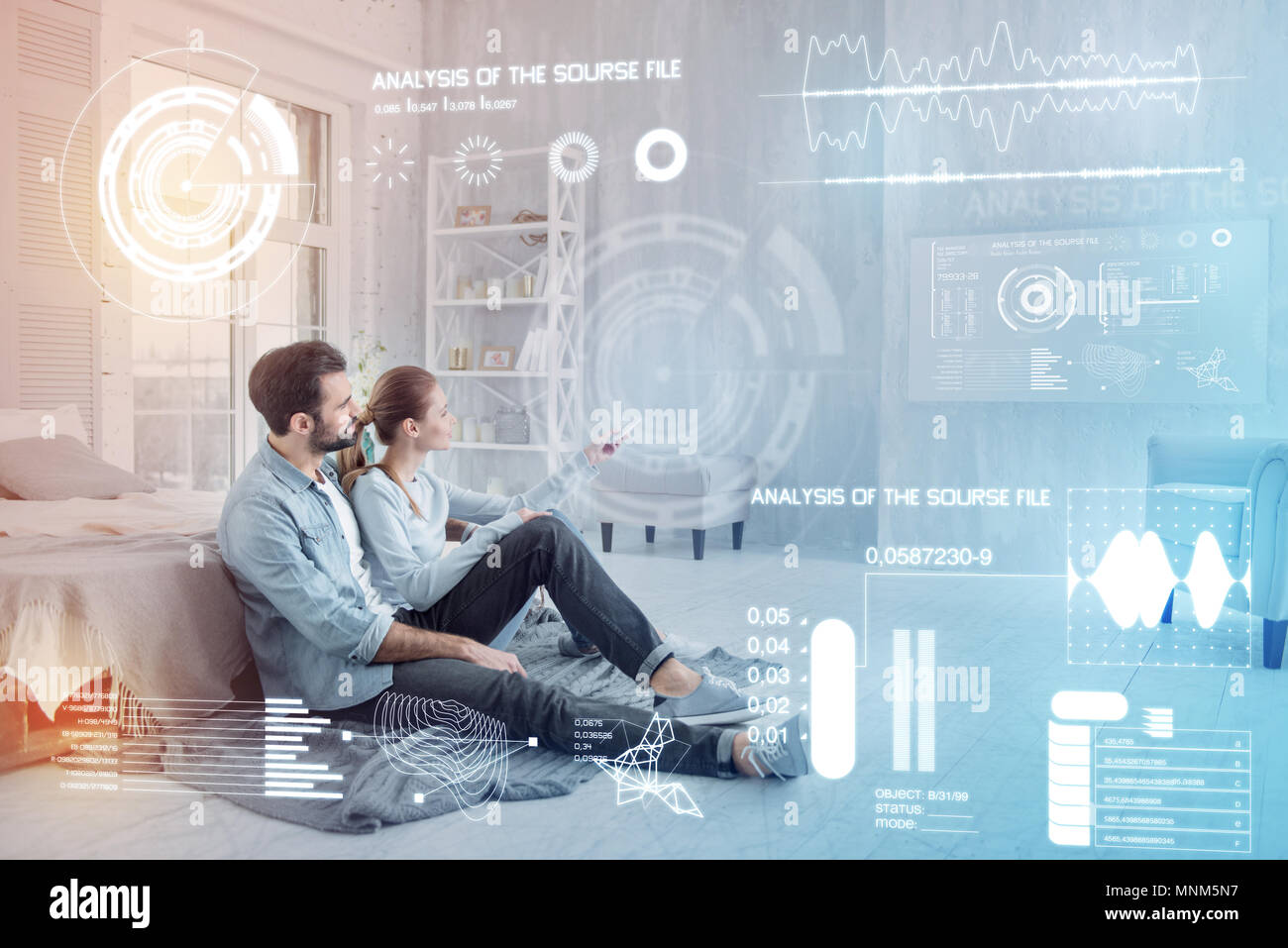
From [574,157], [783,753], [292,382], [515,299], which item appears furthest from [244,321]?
[783,753]

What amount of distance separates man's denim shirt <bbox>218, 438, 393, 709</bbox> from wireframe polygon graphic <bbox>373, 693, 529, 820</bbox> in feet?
0.23

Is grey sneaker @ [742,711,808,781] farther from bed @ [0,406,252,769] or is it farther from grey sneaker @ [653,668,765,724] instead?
bed @ [0,406,252,769]

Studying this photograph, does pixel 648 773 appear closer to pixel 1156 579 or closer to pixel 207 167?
pixel 1156 579

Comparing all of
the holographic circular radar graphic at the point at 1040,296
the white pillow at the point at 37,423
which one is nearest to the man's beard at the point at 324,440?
the white pillow at the point at 37,423

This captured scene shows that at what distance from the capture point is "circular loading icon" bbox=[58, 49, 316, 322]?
237cm

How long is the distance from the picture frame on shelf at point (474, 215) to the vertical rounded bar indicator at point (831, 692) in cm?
110

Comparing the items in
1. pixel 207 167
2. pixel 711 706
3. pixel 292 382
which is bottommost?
pixel 711 706

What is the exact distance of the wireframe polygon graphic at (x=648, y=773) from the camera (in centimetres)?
209

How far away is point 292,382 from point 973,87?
4.86 feet

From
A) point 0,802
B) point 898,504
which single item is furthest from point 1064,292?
point 0,802

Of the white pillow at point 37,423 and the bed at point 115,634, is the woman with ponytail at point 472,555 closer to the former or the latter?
the bed at point 115,634

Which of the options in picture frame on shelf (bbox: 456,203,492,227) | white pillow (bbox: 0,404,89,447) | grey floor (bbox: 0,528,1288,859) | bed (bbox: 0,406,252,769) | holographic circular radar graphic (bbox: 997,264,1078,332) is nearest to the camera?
grey floor (bbox: 0,528,1288,859)

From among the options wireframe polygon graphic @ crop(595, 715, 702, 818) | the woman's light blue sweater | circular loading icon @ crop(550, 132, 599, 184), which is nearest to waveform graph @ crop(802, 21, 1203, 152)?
circular loading icon @ crop(550, 132, 599, 184)

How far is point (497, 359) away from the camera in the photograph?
7.57 feet
